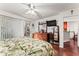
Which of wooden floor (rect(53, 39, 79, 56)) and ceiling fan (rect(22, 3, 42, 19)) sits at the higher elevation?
ceiling fan (rect(22, 3, 42, 19))

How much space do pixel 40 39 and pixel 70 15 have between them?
0.66 m

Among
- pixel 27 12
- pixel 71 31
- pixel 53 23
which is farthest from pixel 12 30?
pixel 71 31

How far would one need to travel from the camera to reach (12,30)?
190cm

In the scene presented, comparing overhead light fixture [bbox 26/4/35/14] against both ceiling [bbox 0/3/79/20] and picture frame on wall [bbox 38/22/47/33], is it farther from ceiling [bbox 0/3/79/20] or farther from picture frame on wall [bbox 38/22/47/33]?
picture frame on wall [bbox 38/22/47/33]

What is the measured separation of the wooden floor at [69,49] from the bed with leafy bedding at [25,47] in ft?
0.33

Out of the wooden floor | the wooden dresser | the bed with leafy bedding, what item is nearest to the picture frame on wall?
the wooden dresser

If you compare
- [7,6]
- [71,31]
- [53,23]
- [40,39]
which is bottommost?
[40,39]

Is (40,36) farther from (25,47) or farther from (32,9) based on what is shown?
(32,9)

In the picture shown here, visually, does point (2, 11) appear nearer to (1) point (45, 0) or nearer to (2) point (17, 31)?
(2) point (17, 31)

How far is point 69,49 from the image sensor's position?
1.92 metres

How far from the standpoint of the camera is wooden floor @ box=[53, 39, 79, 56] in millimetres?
1900

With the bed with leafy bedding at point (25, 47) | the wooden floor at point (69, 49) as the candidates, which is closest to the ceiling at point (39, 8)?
the bed with leafy bedding at point (25, 47)

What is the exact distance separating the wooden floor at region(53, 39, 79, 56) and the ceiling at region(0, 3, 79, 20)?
572 mm

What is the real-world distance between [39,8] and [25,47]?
71cm
